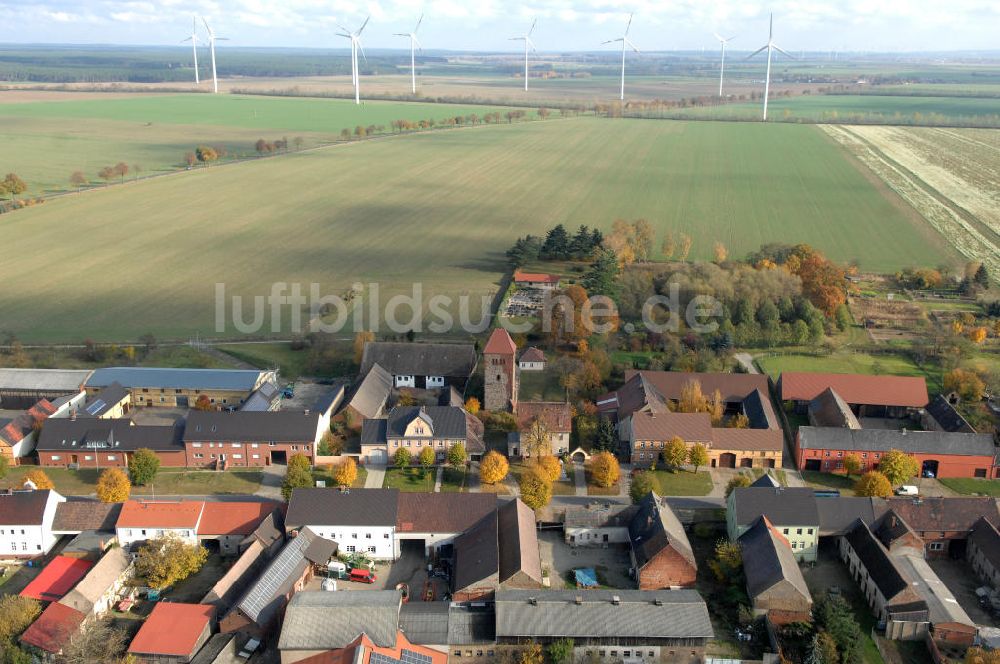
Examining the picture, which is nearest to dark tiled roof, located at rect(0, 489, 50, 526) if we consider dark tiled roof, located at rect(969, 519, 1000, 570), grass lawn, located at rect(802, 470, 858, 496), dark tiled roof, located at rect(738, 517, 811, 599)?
dark tiled roof, located at rect(738, 517, 811, 599)

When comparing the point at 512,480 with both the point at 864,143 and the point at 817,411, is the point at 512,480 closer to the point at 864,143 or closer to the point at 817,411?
the point at 817,411

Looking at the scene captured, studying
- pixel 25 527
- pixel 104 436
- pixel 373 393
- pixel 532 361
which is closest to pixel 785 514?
pixel 532 361

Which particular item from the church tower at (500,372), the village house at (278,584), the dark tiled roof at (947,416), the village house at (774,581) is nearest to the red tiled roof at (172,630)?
the village house at (278,584)

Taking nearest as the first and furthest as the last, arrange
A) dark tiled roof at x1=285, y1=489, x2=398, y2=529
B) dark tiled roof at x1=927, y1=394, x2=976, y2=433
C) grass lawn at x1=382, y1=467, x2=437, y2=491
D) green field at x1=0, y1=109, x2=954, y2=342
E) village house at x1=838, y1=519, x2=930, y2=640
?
village house at x1=838, y1=519, x2=930, y2=640 → dark tiled roof at x1=285, y1=489, x2=398, y2=529 → grass lawn at x1=382, y1=467, x2=437, y2=491 → dark tiled roof at x1=927, y1=394, x2=976, y2=433 → green field at x1=0, y1=109, x2=954, y2=342

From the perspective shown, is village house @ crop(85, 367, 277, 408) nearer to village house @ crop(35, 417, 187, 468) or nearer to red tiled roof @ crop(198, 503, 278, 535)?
village house @ crop(35, 417, 187, 468)

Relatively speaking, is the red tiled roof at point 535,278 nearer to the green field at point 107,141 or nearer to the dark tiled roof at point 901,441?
the dark tiled roof at point 901,441

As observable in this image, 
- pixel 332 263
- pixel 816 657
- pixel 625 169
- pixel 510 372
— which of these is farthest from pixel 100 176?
pixel 816 657
